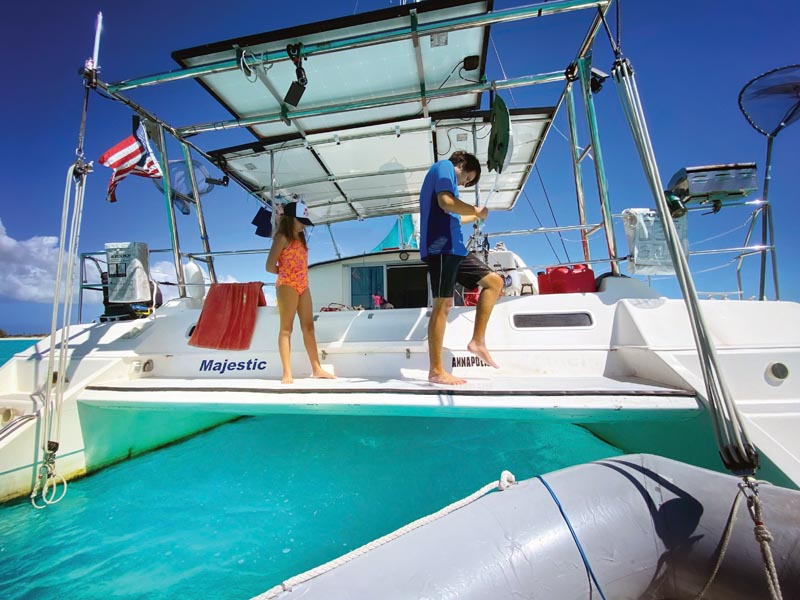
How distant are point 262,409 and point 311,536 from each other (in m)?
0.81

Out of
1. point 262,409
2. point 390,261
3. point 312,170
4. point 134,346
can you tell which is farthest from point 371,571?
point 390,261

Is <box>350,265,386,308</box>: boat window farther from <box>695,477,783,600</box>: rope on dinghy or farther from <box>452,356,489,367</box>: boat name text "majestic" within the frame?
<box>695,477,783,600</box>: rope on dinghy

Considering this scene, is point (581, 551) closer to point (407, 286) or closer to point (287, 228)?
point (287, 228)

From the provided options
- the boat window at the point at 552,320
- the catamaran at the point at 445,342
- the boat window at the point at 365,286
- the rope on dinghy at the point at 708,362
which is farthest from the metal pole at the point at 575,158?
the boat window at the point at 365,286

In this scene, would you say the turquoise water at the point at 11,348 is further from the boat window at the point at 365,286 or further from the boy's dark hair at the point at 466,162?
the boy's dark hair at the point at 466,162

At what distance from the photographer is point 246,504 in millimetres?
2312

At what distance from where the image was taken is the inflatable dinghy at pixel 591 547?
0.78 m

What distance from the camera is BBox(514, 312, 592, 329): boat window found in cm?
288

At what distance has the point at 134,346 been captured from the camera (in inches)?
131

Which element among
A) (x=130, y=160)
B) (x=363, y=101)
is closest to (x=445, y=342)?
(x=363, y=101)

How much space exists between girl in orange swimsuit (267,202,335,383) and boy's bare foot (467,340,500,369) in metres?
1.19

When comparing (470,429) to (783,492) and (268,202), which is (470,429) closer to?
(783,492)

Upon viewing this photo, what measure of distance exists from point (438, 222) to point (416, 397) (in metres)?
1.28

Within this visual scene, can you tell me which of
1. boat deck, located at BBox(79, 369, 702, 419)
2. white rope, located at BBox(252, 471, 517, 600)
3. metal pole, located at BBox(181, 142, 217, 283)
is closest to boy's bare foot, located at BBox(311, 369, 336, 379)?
boat deck, located at BBox(79, 369, 702, 419)
